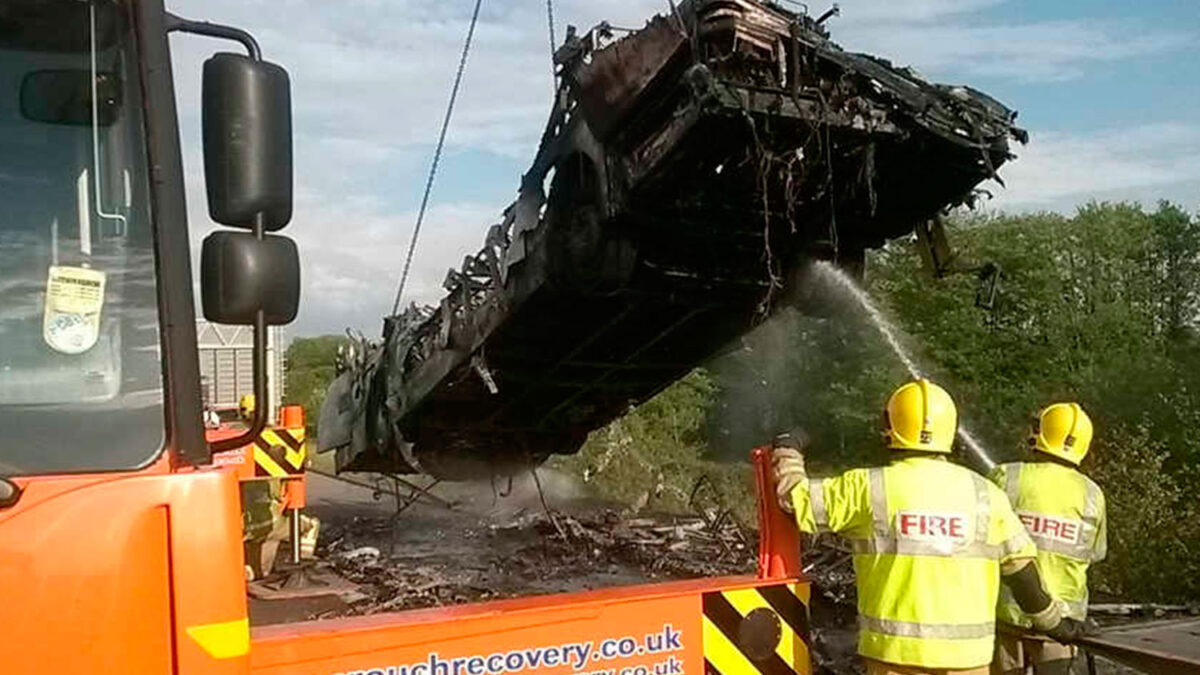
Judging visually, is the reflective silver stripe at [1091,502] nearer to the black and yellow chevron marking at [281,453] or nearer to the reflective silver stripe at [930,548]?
the reflective silver stripe at [930,548]

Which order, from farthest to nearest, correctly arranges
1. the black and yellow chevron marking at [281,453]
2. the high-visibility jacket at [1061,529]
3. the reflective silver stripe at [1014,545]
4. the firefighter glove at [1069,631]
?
1. the black and yellow chevron marking at [281,453]
2. the high-visibility jacket at [1061,529]
3. the firefighter glove at [1069,631]
4. the reflective silver stripe at [1014,545]

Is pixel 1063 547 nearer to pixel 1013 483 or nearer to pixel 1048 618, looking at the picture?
pixel 1013 483

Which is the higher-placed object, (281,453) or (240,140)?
(240,140)

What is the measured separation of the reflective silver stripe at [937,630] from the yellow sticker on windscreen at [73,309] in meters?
2.42

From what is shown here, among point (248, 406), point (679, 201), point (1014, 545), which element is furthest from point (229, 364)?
point (1014, 545)

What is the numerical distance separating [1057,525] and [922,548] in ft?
4.08

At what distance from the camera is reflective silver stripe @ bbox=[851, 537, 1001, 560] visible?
3586 millimetres

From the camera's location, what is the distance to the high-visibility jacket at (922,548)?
357 centimetres

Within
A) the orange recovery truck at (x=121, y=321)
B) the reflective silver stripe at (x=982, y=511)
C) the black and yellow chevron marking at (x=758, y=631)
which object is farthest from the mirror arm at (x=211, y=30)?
the reflective silver stripe at (x=982, y=511)

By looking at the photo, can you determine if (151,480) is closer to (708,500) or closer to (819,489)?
(819,489)

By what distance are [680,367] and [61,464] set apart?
19.5 feet

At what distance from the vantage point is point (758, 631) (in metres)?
3.43

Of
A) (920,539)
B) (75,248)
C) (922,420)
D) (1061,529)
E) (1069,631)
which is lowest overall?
(1069,631)

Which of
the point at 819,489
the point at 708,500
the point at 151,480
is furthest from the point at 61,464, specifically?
the point at 708,500
